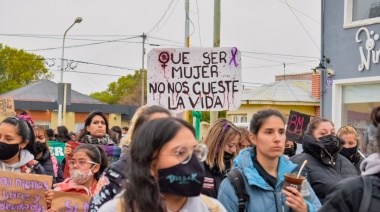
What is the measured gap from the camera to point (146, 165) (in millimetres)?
2885

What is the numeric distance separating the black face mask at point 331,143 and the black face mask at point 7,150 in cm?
271

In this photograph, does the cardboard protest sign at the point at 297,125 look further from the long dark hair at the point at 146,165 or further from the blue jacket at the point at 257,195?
the long dark hair at the point at 146,165

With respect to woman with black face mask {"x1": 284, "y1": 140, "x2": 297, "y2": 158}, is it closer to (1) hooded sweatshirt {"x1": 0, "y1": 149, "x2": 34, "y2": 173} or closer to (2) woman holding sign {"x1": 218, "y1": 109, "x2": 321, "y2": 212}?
(1) hooded sweatshirt {"x1": 0, "y1": 149, "x2": 34, "y2": 173}

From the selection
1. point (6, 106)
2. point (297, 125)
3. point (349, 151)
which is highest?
point (6, 106)

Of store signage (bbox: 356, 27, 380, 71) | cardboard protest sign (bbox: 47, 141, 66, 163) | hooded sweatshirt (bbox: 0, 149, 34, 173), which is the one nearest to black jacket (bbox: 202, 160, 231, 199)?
hooded sweatshirt (bbox: 0, 149, 34, 173)

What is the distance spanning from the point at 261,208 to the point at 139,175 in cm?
172

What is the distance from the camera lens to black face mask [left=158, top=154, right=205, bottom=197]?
2.84 metres

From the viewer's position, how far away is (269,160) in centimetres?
459

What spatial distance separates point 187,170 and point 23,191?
3153mm

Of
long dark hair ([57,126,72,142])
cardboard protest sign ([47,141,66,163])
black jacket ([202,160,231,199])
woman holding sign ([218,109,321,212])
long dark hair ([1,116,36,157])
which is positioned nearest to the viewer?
woman holding sign ([218,109,321,212])

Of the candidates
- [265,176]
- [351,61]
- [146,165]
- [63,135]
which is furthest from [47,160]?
[351,61]

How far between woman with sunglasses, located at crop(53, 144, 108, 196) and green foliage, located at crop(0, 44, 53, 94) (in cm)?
5739

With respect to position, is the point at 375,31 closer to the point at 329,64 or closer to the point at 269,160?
the point at 329,64

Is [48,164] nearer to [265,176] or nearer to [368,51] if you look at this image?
[265,176]
